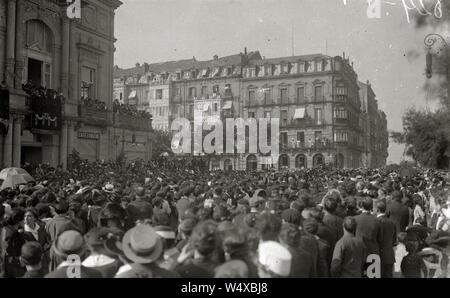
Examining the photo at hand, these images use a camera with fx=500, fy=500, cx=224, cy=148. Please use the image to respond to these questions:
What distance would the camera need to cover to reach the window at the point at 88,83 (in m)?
31.0

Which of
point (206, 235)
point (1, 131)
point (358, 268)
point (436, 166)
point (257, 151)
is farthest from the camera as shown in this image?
point (257, 151)

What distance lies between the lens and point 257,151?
61062mm

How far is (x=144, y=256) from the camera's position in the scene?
468 cm

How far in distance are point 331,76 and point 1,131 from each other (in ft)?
168

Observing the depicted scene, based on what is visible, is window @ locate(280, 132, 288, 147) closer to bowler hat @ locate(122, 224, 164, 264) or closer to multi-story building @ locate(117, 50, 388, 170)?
multi-story building @ locate(117, 50, 388, 170)

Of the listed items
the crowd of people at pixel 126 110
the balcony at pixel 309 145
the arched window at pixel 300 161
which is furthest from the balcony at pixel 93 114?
the balcony at pixel 309 145

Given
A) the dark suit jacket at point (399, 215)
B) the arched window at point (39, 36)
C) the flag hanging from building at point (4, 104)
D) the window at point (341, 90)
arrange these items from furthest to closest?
1. the window at point (341, 90)
2. the arched window at point (39, 36)
3. the flag hanging from building at point (4, 104)
4. the dark suit jacket at point (399, 215)

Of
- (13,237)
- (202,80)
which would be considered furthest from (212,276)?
(202,80)

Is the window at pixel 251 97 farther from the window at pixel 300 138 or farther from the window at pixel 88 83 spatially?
the window at pixel 88 83

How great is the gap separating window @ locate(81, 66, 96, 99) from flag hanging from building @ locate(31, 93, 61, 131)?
5.40 m

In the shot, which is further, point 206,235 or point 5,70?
point 5,70

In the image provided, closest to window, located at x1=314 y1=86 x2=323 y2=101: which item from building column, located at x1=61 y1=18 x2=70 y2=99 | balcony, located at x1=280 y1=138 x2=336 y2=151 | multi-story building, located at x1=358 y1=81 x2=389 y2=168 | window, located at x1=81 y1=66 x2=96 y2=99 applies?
balcony, located at x1=280 y1=138 x2=336 y2=151

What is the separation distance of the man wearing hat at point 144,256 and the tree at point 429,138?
91.4 feet
